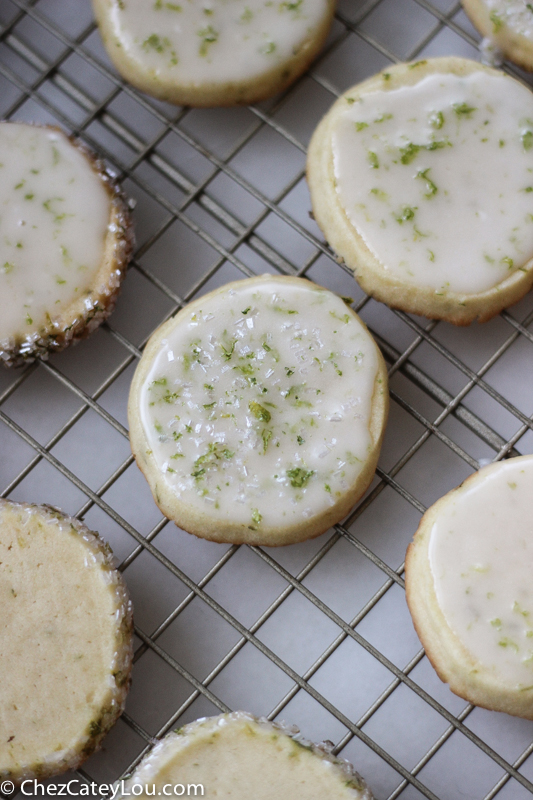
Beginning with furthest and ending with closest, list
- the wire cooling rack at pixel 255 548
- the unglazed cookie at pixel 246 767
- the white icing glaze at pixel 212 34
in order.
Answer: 1. the white icing glaze at pixel 212 34
2. the wire cooling rack at pixel 255 548
3. the unglazed cookie at pixel 246 767

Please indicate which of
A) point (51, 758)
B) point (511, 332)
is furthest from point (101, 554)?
point (511, 332)

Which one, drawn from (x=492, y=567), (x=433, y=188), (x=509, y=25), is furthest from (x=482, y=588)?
(x=509, y=25)

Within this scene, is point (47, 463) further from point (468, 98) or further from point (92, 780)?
point (468, 98)

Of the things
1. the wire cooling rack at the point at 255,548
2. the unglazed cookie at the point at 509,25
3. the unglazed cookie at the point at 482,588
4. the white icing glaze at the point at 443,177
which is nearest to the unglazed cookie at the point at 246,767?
the wire cooling rack at the point at 255,548

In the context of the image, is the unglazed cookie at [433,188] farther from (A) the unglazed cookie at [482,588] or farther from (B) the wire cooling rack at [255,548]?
(A) the unglazed cookie at [482,588]

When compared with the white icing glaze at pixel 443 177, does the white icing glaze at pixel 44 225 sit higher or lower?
lower

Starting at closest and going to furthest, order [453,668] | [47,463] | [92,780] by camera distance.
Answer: [453,668] < [92,780] < [47,463]

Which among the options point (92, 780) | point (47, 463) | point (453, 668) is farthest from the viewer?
point (47, 463)

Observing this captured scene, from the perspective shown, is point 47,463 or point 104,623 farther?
point 47,463
